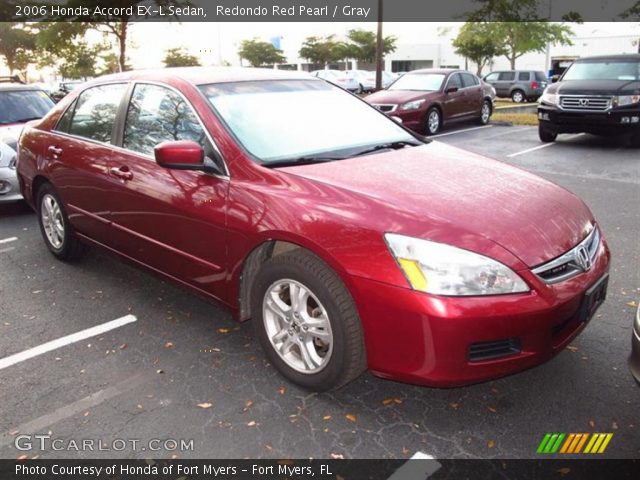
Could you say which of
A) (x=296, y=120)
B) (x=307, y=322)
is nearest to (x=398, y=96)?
(x=296, y=120)

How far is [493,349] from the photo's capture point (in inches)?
97.3

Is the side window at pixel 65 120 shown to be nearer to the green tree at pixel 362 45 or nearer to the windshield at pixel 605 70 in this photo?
the windshield at pixel 605 70

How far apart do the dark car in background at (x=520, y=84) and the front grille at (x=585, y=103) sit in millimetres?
16301

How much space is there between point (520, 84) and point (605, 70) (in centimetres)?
1586

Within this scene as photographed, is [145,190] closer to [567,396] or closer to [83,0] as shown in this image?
[567,396]

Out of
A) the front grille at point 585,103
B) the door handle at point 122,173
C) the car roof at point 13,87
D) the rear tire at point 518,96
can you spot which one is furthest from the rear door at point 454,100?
the rear tire at point 518,96

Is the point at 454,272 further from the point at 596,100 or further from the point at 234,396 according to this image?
the point at 596,100

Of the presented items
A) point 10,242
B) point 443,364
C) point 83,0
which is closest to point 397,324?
point 443,364

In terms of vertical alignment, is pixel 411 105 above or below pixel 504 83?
below

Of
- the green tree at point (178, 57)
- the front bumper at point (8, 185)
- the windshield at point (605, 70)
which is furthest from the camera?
the green tree at point (178, 57)

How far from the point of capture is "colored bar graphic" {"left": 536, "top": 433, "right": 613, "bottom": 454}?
2.50 metres

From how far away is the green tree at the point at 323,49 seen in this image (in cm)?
6247

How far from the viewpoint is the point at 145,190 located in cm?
363

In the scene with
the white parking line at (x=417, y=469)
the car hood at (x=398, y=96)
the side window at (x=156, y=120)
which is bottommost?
the white parking line at (x=417, y=469)
